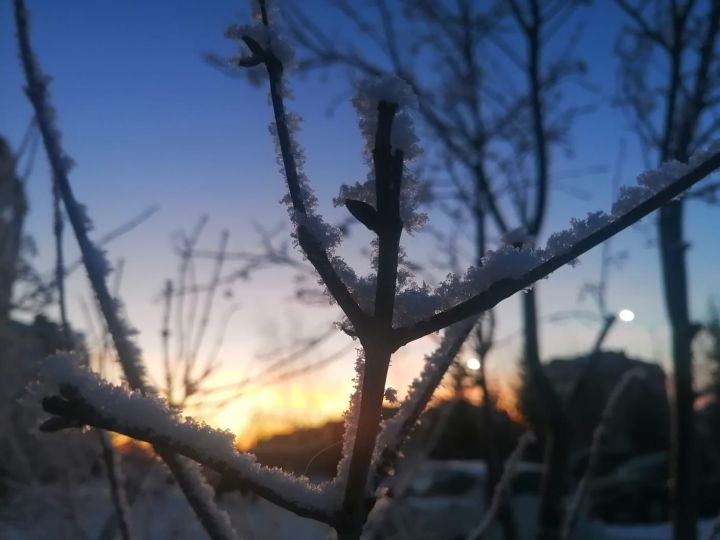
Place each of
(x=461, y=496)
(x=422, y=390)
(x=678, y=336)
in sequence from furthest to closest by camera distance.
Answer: (x=461, y=496), (x=678, y=336), (x=422, y=390)

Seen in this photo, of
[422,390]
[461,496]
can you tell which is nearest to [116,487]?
[422,390]

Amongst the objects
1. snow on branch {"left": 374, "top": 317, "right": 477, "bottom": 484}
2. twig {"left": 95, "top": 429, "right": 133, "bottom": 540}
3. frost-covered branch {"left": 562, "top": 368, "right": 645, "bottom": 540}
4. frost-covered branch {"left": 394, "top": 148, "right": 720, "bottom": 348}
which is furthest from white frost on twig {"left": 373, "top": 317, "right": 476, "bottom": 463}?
frost-covered branch {"left": 562, "top": 368, "right": 645, "bottom": 540}

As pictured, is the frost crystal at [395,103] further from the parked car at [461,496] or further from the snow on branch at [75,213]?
the parked car at [461,496]

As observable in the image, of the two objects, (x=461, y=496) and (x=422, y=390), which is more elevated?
(x=422, y=390)

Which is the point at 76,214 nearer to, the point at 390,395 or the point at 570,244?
the point at 390,395

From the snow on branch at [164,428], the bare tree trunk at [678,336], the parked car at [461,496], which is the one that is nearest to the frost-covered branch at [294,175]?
the snow on branch at [164,428]

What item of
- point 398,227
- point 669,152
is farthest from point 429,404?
point 669,152

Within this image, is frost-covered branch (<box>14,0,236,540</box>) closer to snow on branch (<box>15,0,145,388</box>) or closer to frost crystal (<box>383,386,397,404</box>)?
snow on branch (<box>15,0,145,388</box>)
